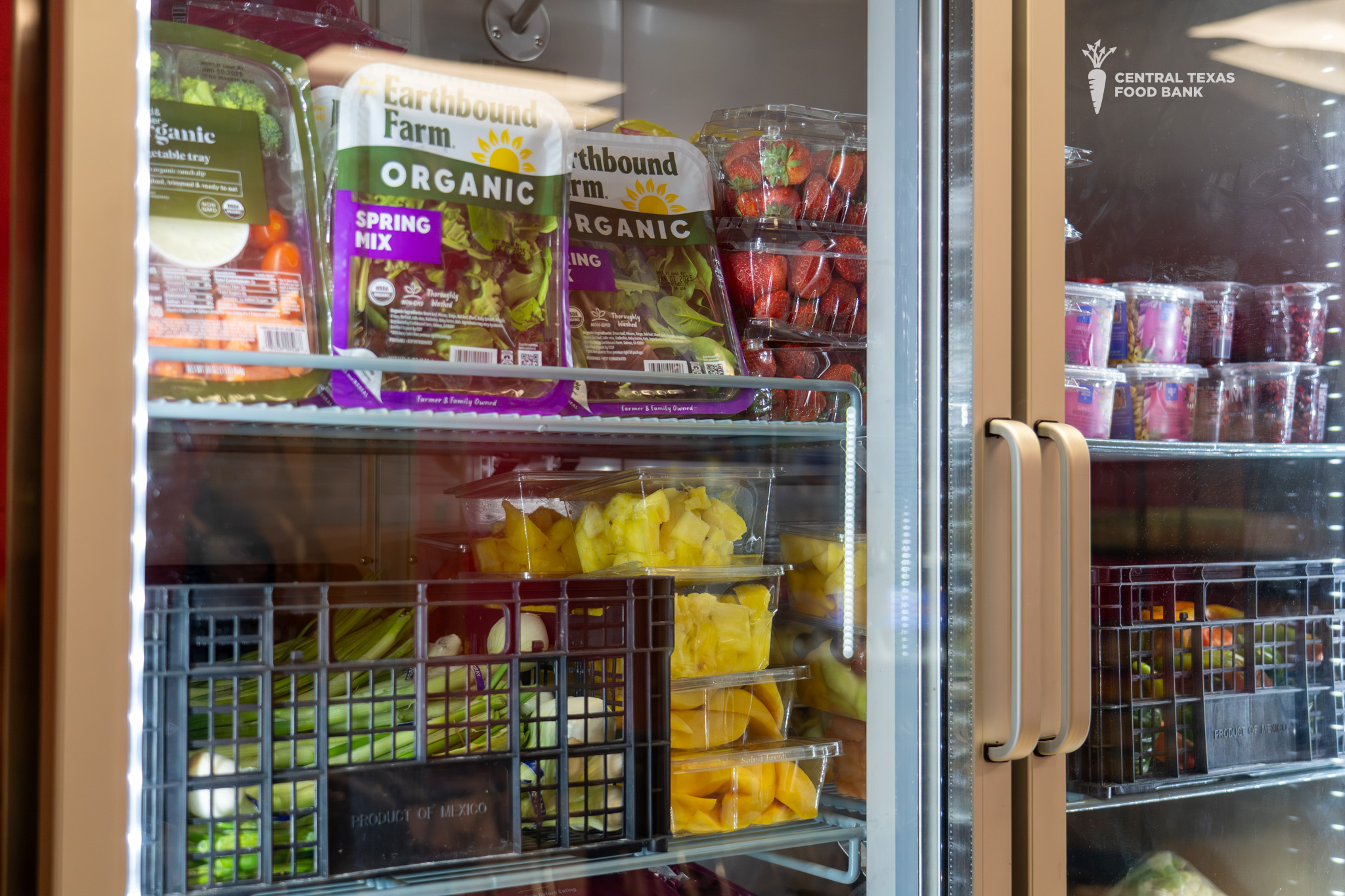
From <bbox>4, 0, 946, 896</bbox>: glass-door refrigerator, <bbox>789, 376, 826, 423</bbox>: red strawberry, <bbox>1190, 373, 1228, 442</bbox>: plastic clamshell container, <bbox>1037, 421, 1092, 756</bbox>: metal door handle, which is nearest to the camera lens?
<bbox>4, 0, 946, 896</bbox>: glass-door refrigerator

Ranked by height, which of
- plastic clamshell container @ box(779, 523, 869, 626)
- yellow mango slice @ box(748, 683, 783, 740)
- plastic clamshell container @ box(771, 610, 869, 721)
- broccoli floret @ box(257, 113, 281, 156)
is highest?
broccoli floret @ box(257, 113, 281, 156)

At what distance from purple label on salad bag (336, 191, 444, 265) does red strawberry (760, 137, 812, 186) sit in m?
0.50

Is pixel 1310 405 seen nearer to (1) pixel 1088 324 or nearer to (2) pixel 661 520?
(1) pixel 1088 324

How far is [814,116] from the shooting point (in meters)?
1.46

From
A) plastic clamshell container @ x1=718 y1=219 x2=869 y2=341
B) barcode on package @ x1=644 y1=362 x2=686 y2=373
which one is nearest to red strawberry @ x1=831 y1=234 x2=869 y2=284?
plastic clamshell container @ x1=718 y1=219 x2=869 y2=341

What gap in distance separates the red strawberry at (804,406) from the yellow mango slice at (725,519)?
0.17m

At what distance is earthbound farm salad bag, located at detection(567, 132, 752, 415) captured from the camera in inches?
52.0

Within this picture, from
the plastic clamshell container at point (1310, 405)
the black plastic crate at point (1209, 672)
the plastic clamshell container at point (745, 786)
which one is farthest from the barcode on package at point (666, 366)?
the plastic clamshell container at point (1310, 405)

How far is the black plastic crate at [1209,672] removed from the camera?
4.76 feet

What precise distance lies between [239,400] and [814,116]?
878mm

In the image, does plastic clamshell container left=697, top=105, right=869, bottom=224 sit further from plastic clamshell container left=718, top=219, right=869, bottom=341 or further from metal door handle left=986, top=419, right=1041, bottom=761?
metal door handle left=986, top=419, right=1041, bottom=761

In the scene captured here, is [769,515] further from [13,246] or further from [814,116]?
[13,246]

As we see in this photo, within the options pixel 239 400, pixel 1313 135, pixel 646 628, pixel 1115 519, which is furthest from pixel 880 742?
pixel 1313 135

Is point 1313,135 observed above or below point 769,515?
above
